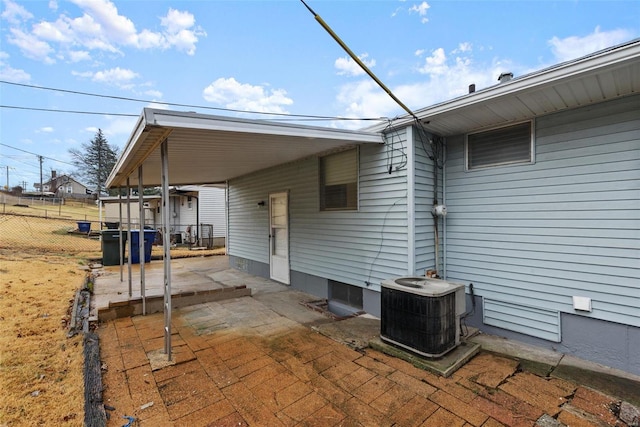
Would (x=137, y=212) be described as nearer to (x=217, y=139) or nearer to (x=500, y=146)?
(x=217, y=139)

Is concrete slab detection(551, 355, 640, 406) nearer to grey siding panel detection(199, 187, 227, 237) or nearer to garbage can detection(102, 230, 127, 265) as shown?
garbage can detection(102, 230, 127, 265)

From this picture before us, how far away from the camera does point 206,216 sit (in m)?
14.8

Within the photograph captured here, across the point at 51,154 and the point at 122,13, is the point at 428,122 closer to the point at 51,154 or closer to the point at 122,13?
the point at 122,13

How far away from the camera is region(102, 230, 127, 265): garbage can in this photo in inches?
324

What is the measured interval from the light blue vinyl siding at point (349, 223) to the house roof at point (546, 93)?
2.33 feet

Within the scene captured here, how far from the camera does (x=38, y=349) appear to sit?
10.1 ft

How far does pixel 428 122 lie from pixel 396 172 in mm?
759

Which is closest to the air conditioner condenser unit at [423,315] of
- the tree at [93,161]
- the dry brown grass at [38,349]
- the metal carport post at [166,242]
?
the metal carport post at [166,242]

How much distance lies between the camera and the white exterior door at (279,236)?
6293mm

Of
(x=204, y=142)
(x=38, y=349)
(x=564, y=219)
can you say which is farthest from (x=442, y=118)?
(x=38, y=349)

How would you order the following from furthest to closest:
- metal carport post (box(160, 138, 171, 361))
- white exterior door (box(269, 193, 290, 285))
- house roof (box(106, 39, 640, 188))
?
white exterior door (box(269, 193, 290, 285)) → metal carport post (box(160, 138, 171, 361)) → house roof (box(106, 39, 640, 188))

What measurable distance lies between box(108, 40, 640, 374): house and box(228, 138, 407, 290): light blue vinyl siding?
0.03 metres

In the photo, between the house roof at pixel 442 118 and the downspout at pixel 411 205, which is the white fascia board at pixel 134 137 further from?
the downspout at pixel 411 205

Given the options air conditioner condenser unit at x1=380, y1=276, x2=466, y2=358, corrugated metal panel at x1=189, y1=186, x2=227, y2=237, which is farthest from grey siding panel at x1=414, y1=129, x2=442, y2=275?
corrugated metal panel at x1=189, y1=186, x2=227, y2=237
